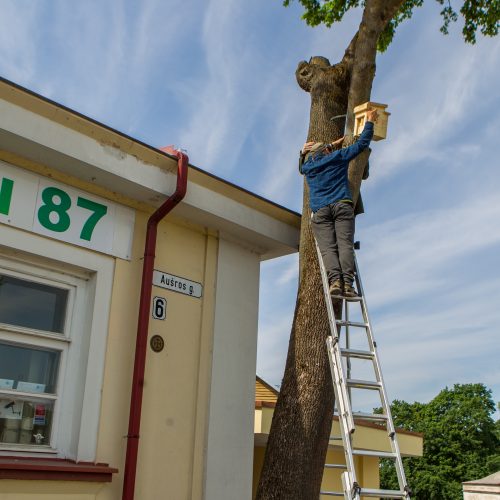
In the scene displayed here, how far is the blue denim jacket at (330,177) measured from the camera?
5.69 metres

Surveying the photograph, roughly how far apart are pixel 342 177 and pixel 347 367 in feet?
5.48

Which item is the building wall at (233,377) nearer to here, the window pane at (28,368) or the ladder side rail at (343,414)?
the window pane at (28,368)

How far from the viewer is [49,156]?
218 inches

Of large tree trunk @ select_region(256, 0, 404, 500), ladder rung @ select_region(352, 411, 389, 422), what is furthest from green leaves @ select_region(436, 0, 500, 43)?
ladder rung @ select_region(352, 411, 389, 422)

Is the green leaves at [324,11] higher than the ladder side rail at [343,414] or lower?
higher

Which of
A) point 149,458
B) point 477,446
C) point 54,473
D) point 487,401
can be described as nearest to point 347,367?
point 149,458

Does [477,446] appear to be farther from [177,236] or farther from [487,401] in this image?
[177,236]

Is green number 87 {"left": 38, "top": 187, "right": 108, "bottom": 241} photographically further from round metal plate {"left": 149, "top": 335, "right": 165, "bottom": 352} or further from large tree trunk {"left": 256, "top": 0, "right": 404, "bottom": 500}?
large tree trunk {"left": 256, "top": 0, "right": 404, "bottom": 500}

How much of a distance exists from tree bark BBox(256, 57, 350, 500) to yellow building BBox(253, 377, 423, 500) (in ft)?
14.0

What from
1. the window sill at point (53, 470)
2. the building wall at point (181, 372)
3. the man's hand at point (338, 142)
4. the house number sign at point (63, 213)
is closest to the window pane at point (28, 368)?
the building wall at point (181, 372)

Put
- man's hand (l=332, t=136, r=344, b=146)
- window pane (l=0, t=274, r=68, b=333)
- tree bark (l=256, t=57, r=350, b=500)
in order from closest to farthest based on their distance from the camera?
tree bark (l=256, t=57, r=350, b=500) → window pane (l=0, t=274, r=68, b=333) → man's hand (l=332, t=136, r=344, b=146)

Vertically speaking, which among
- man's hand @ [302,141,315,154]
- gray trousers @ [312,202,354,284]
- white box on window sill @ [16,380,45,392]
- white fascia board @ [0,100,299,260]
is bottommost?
white box on window sill @ [16,380,45,392]

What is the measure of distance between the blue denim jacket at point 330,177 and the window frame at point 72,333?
1972mm

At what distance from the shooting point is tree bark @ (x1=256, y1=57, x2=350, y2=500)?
16.4ft
